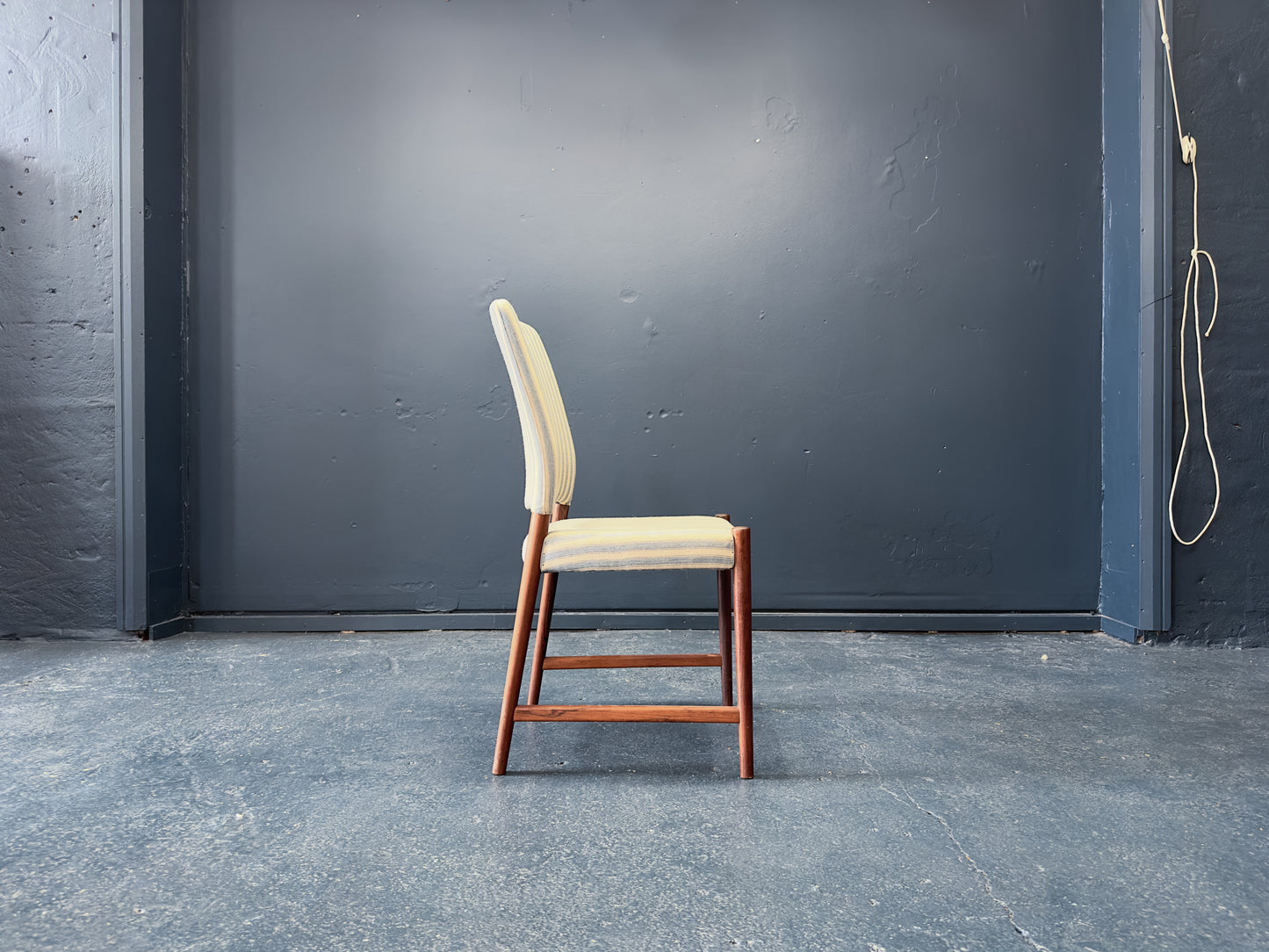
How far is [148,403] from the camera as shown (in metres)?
2.29

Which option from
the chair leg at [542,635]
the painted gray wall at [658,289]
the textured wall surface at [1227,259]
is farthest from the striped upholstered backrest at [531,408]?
the textured wall surface at [1227,259]

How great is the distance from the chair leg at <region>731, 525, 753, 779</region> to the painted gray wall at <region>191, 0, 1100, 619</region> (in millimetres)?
1155

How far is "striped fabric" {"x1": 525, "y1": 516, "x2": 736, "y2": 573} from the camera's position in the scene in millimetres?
1276

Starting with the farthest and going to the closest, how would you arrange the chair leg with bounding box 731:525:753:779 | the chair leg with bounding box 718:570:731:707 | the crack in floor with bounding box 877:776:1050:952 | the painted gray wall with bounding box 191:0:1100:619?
the painted gray wall with bounding box 191:0:1100:619, the chair leg with bounding box 718:570:731:707, the chair leg with bounding box 731:525:753:779, the crack in floor with bounding box 877:776:1050:952

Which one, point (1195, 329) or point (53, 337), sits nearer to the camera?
point (1195, 329)

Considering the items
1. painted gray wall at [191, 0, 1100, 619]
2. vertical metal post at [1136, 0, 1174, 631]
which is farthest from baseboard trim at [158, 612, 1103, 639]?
vertical metal post at [1136, 0, 1174, 631]

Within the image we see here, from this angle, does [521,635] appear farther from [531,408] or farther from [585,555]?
[531,408]

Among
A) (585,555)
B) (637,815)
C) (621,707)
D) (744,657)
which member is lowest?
(637,815)

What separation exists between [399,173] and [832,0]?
1601 mm

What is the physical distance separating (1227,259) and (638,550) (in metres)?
2.18

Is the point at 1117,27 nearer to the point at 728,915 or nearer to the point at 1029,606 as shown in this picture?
the point at 1029,606

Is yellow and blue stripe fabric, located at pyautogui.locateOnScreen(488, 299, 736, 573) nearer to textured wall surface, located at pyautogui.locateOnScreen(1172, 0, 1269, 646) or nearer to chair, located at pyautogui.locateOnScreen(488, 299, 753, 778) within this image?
chair, located at pyautogui.locateOnScreen(488, 299, 753, 778)

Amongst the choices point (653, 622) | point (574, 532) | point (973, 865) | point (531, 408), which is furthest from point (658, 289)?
point (973, 865)

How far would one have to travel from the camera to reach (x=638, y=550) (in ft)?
4.18
